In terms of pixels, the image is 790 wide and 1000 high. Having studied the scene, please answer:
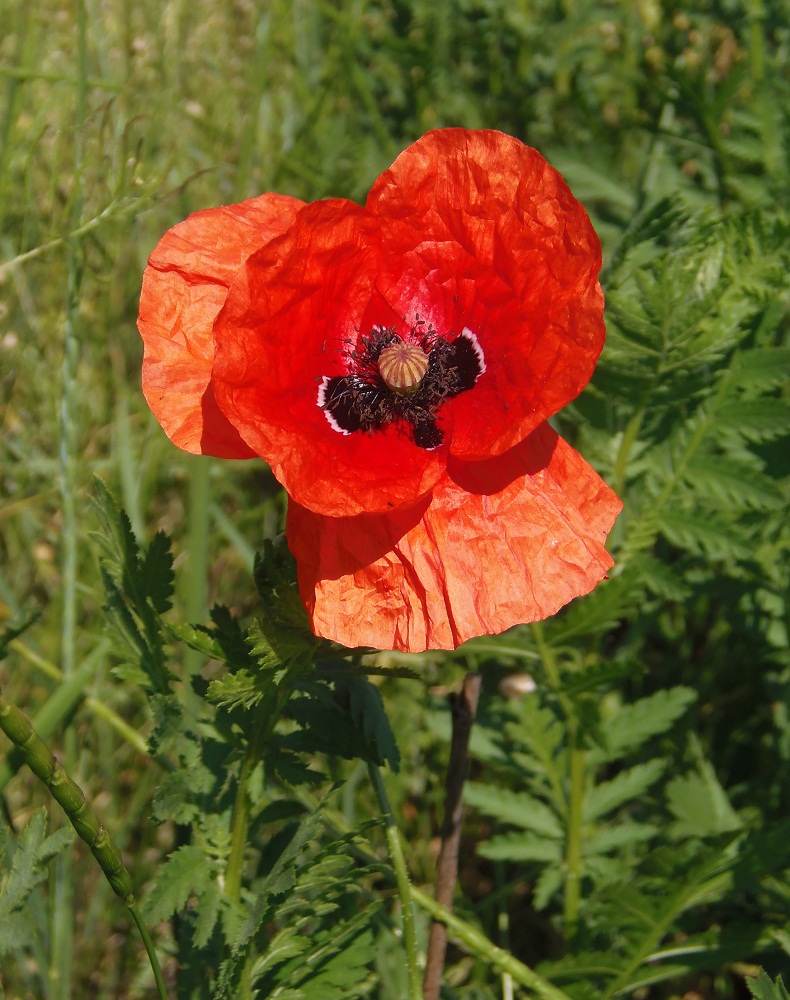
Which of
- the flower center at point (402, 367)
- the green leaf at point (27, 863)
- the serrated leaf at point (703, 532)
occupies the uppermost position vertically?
the flower center at point (402, 367)

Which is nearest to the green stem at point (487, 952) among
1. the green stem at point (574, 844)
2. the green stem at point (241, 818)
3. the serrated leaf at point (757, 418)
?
the green stem at point (241, 818)

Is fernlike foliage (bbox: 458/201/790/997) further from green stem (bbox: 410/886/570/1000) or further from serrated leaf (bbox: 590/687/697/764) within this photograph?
green stem (bbox: 410/886/570/1000)

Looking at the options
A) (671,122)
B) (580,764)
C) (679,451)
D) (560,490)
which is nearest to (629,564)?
(679,451)

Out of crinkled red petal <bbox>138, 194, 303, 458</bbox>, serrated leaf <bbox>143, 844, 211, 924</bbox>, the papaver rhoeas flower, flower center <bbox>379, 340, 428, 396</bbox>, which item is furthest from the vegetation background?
flower center <bbox>379, 340, 428, 396</bbox>

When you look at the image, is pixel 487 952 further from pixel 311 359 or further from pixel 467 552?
pixel 311 359

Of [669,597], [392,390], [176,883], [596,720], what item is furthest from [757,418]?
[176,883]

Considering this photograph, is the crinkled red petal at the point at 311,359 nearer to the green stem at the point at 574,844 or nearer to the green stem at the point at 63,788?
the green stem at the point at 63,788
